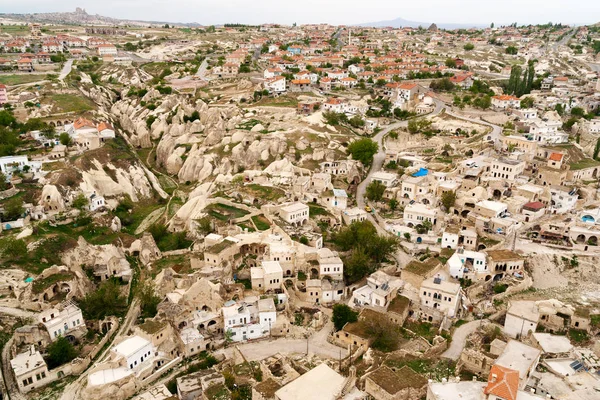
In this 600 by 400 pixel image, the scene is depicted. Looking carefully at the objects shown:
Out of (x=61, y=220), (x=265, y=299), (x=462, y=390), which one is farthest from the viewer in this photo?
(x=61, y=220)

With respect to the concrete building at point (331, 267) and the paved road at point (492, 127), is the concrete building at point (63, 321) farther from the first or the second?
the paved road at point (492, 127)

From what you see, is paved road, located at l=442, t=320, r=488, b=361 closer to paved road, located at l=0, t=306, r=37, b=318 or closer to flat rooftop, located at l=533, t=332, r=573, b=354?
flat rooftop, located at l=533, t=332, r=573, b=354

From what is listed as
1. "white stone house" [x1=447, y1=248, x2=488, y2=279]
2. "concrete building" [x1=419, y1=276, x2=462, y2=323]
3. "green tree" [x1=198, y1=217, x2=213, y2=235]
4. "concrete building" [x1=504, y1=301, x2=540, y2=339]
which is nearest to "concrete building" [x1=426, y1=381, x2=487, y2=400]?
"concrete building" [x1=504, y1=301, x2=540, y2=339]

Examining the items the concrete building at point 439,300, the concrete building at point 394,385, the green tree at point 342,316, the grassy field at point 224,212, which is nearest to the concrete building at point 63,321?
the grassy field at point 224,212

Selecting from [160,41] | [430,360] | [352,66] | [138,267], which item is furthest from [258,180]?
[160,41]

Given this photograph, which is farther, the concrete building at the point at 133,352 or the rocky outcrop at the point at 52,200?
the rocky outcrop at the point at 52,200

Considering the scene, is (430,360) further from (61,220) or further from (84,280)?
(61,220)
